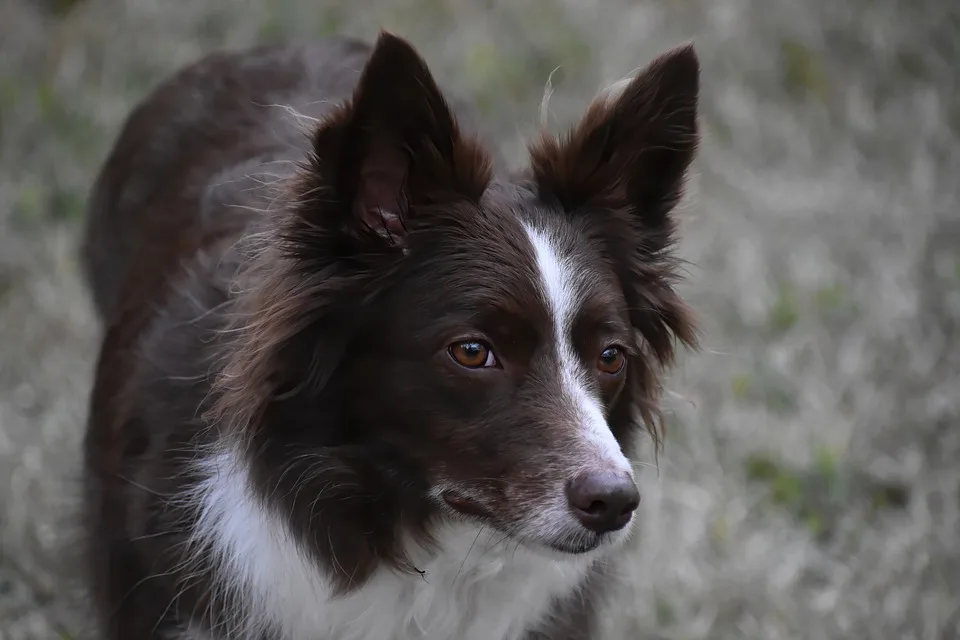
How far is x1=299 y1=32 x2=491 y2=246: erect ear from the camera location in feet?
8.77

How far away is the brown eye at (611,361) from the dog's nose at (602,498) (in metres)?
0.42

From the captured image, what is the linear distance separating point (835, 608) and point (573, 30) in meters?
5.59

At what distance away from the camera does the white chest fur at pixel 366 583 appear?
10.2 ft

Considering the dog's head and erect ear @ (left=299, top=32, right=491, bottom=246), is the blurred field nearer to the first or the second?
the dog's head

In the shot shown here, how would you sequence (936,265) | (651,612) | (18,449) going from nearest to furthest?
(651,612) < (18,449) < (936,265)

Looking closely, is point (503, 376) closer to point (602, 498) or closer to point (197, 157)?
point (602, 498)

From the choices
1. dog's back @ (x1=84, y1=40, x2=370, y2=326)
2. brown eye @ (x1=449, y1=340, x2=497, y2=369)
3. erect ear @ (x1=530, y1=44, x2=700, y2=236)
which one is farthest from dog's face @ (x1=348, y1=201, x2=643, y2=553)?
dog's back @ (x1=84, y1=40, x2=370, y2=326)

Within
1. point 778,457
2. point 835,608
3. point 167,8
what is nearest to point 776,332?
point 778,457

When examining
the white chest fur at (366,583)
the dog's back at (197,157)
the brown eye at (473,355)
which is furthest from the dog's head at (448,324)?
the dog's back at (197,157)

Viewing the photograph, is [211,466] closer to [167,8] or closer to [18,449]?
[18,449]

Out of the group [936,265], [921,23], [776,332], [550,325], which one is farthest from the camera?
[921,23]

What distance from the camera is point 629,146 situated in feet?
10.5

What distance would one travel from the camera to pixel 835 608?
4699 mm

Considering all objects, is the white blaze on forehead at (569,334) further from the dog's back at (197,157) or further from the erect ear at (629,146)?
the dog's back at (197,157)
